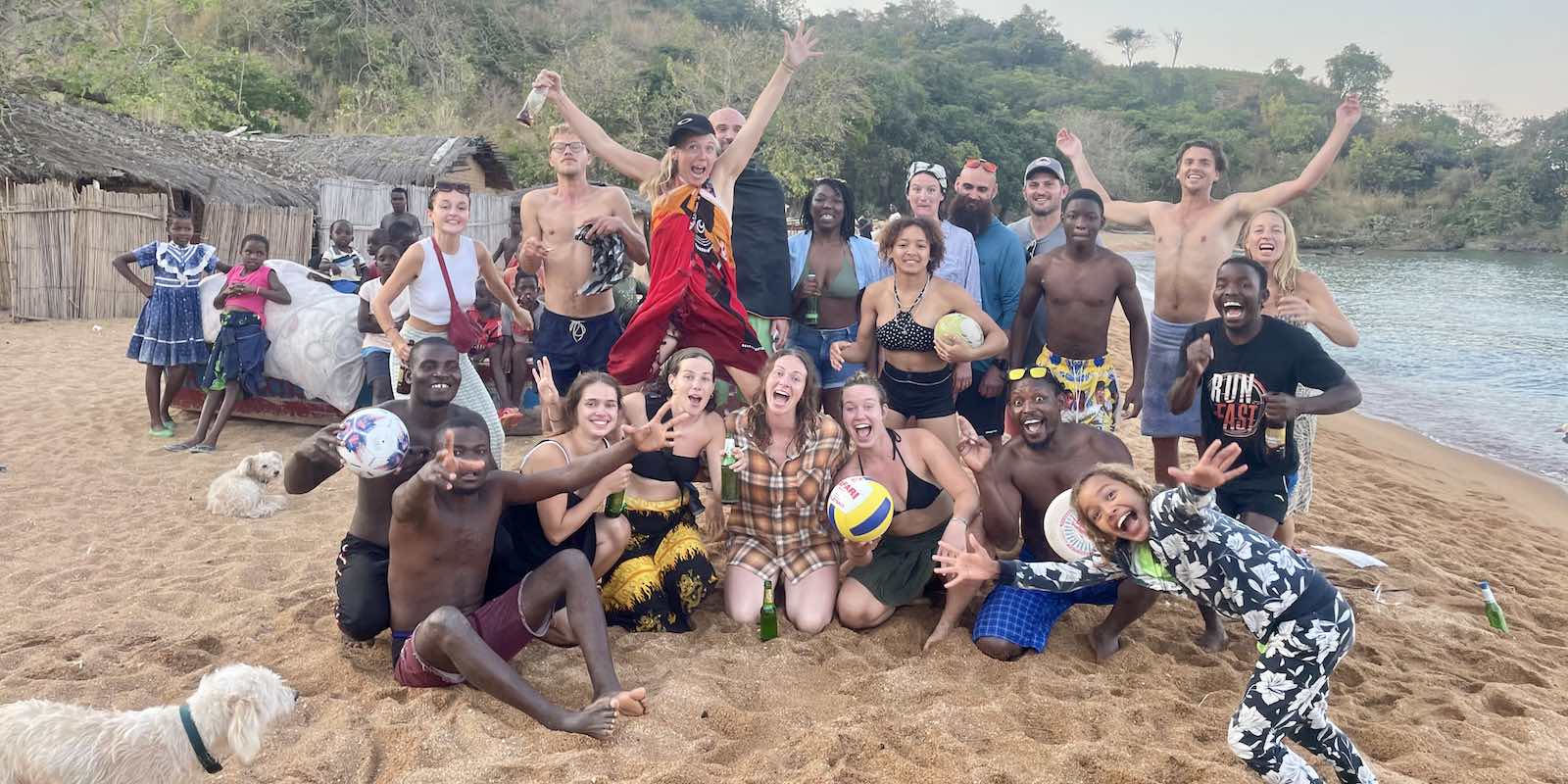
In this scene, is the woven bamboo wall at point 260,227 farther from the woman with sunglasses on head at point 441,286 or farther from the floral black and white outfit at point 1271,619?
the floral black and white outfit at point 1271,619

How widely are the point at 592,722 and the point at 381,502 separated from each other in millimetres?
1135

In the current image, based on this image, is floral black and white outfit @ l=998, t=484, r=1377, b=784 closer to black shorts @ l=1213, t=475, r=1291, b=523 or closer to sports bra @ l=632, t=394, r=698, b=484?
black shorts @ l=1213, t=475, r=1291, b=523

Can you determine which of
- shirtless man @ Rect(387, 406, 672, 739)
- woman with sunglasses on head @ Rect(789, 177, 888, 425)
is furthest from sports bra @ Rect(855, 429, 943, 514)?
shirtless man @ Rect(387, 406, 672, 739)

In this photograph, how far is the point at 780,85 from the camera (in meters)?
4.64

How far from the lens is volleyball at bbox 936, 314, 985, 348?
4.50m

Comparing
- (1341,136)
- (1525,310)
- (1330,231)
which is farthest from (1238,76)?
(1341,136)

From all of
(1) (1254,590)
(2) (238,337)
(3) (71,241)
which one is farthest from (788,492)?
(3) (71,241)

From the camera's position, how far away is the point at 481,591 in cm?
336

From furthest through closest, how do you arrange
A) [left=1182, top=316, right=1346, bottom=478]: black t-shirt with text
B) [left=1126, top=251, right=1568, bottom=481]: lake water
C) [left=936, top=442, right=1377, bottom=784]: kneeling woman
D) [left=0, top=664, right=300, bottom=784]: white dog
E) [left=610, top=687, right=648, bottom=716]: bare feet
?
[left=1126, top=251, right=1568, bottom=481]: lake water → [left=1182, top=316, right=1346, bottom=478]: black t-shirt with text → [left=610, top=687, right=648, bottom=716]: bare feet → [left=936, top=442, right=1377, bottom=784]: kneeling woman → [left=0, top=664, right=300, bottom=784]: white dog

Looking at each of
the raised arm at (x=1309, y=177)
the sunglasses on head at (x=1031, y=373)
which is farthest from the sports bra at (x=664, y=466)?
the raised arm at (x=1309, y=177)

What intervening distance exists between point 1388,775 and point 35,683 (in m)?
4.39

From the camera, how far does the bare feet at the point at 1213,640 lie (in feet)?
12.8

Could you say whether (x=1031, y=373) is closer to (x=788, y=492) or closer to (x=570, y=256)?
(x=788, y=492)

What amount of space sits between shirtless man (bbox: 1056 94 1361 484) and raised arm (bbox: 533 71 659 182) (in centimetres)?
239
